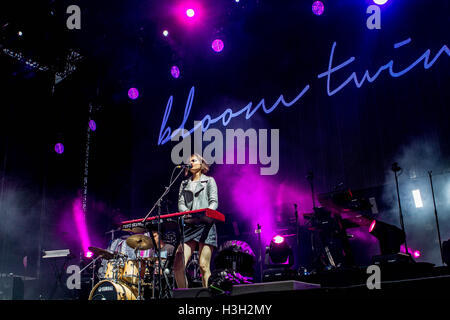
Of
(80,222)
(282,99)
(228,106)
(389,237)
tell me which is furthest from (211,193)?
(80,222)

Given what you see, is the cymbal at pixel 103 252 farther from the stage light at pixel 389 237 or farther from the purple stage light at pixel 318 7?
the purple stage light at pixel 318 7

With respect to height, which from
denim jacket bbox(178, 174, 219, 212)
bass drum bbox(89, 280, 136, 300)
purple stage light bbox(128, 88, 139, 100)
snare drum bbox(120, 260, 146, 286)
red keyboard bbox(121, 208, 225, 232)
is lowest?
bass drum bbox(89, 280, 136, 300)

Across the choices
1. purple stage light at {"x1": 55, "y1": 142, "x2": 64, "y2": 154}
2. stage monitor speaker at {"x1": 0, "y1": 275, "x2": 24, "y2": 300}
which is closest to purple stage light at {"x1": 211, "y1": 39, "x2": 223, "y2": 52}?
purple stage light at {"x1": 55, "y1": 142, "x2": 64, "y2": 154}

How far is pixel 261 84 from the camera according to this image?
9.67m

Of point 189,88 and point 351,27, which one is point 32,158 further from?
point 351,27

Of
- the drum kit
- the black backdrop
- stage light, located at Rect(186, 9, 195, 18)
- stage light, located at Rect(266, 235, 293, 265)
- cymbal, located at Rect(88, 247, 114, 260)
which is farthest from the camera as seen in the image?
stage light, located at Rect(186, 9, 195, 18)

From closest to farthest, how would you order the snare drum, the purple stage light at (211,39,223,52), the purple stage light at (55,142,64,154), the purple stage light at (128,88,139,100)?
the snare drum
the purple stage light at (55,142,64,154)
the purple stage light at (211,39,223,52)
the purple stage light at (128,88,139,100)

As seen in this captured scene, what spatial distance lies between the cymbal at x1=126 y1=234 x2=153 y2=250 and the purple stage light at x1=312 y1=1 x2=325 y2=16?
21.3ft

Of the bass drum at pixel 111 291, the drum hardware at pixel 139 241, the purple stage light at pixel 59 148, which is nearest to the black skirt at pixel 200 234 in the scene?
the drum hardware at pixel 139 241

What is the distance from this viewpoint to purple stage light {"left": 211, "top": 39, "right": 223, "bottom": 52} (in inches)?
386

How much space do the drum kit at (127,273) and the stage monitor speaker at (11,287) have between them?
6.65 ft

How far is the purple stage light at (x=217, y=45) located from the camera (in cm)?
980

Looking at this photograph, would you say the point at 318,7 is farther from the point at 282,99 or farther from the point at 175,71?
the point at 175,71

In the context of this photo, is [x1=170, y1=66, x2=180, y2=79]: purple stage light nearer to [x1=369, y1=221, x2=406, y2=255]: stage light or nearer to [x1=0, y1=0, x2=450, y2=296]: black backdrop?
[x1=0, y1=0, x2=450, y2=296]: black backdrop
